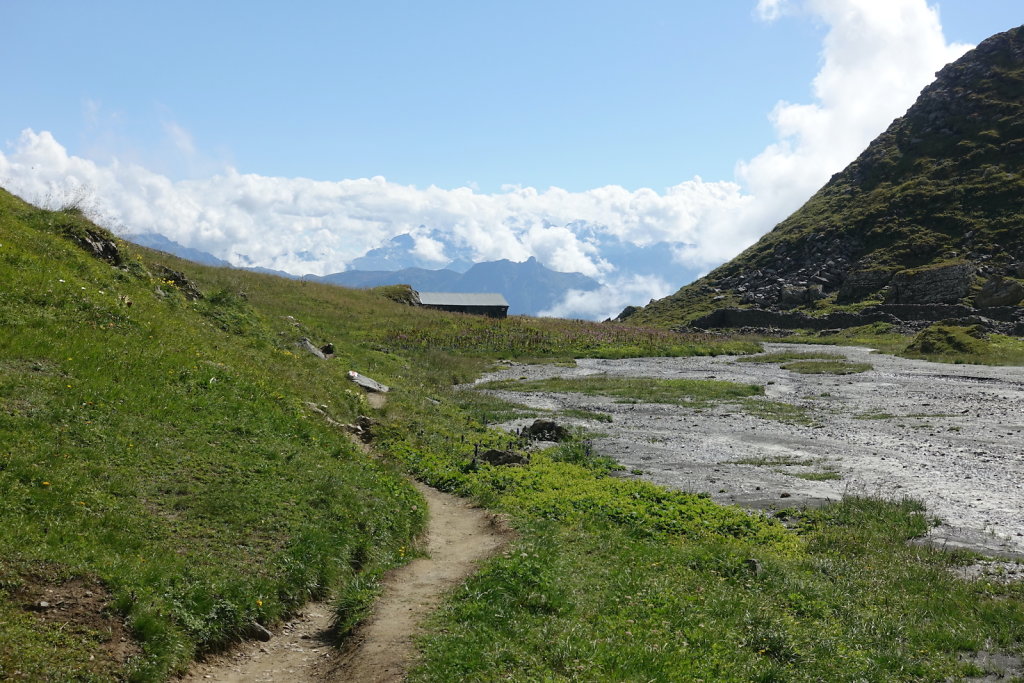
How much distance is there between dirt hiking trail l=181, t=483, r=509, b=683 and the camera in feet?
35.3

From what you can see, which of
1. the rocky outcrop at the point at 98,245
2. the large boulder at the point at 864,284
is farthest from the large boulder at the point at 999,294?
the rocky outcrop at the point at 98,245

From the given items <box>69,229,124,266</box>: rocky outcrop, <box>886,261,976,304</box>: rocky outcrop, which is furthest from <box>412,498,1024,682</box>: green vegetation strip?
<box>886,261,976,304</box>: rocky outcrop

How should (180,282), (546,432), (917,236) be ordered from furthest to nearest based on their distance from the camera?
(917,236)
(180,282)
(546,432)

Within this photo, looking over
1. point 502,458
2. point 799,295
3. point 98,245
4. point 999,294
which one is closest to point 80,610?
point 502,458

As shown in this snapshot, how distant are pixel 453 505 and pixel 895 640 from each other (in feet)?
41.6

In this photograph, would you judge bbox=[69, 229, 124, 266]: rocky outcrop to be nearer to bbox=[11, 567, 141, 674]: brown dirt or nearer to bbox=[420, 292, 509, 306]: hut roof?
bbox=[11, 567, 141, 674]: brown dirt

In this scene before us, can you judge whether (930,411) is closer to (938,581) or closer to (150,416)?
(938,581)

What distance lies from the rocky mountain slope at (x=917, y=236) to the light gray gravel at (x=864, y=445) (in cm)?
5086

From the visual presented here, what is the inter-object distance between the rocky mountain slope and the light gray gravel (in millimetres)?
50858

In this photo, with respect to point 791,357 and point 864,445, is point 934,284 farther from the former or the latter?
point 864,445

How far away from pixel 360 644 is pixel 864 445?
2711 centimetres

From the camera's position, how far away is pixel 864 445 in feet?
101

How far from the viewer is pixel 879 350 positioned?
267 feet

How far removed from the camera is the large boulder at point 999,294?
96.6 m
